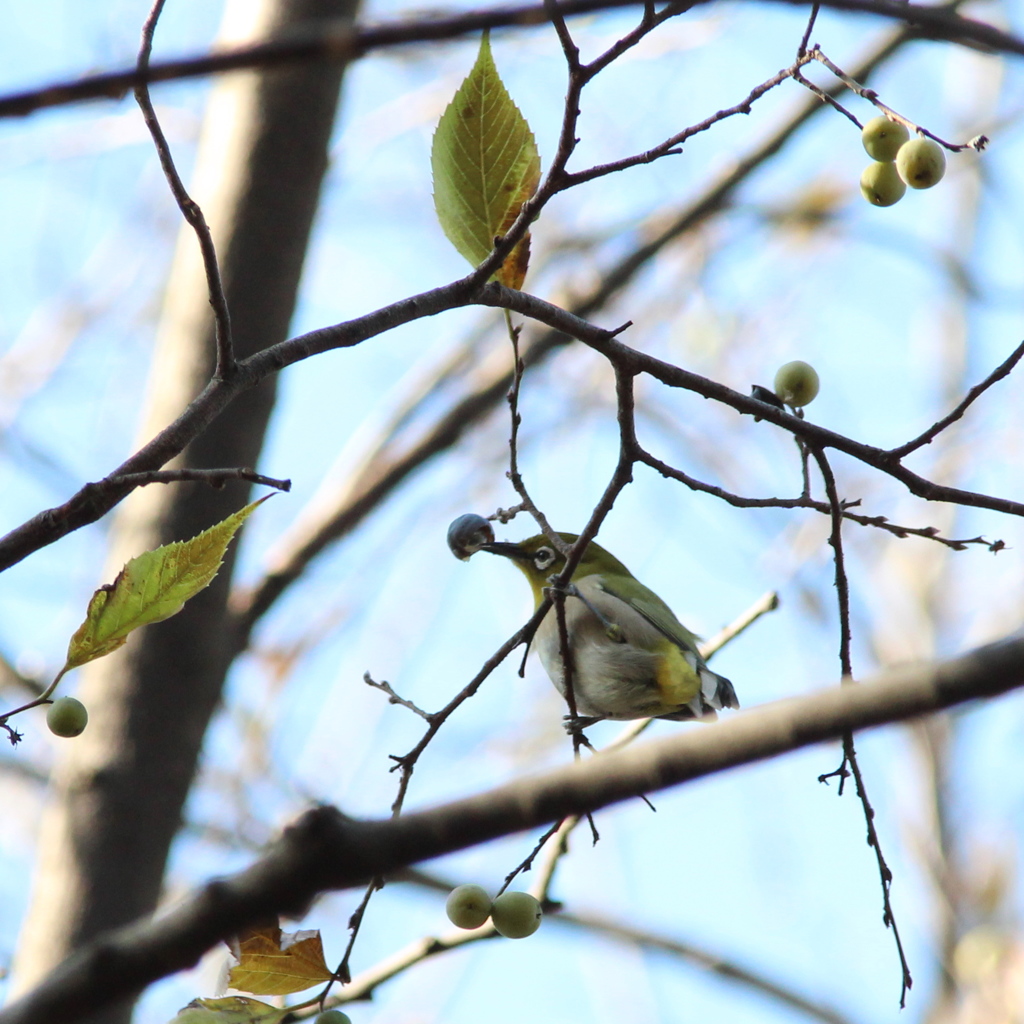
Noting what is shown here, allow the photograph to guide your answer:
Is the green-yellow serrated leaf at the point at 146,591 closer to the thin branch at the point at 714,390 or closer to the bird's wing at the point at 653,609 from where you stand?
the thin branch at the point at 714,390

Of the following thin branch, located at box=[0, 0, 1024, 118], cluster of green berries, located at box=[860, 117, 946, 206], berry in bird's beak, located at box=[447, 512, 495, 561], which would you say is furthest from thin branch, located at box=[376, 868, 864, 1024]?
thin branch, located at box=[0, 0, 1024, 118]

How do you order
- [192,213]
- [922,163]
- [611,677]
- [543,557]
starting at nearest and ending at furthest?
[192,213]
[922,163]
[611,677]
[543,557]

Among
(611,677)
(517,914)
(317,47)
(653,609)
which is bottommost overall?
(317,47)

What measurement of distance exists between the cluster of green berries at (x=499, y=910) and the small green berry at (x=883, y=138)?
4.92ft

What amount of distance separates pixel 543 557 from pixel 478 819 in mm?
3062

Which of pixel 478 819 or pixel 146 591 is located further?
pixel 146 591

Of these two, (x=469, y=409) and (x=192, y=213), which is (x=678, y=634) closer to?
(x=469, y=409)

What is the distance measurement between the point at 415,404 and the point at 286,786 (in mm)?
2190

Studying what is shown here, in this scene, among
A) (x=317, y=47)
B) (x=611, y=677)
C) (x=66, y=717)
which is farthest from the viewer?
(x=611, y=677)

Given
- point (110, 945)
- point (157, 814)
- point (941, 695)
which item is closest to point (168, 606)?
point (110, 945)

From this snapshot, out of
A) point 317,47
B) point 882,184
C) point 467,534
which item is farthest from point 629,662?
point 317,47

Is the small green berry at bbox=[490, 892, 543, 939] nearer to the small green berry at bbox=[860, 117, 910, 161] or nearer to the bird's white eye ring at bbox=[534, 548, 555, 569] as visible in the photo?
the small green berry at bbox=[860, 117, 910, 161]

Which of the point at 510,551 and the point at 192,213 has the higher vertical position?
the point at 510,551

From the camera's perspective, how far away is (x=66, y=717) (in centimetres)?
186
